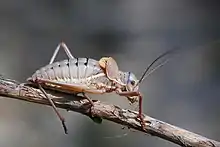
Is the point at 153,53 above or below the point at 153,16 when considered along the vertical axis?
below

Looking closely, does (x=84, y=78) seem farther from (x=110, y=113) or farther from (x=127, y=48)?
(x=127, y=48)

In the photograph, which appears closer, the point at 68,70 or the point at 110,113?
the point at 110,113

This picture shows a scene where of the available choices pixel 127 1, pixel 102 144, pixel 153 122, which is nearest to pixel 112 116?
pixel 153 122

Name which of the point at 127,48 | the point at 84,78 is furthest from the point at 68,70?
the point at 127,48

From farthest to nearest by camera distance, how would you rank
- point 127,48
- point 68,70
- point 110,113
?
point 127,48, point 68,70, point 110,113

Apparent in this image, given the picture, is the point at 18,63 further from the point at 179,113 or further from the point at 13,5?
the point at 179,113
